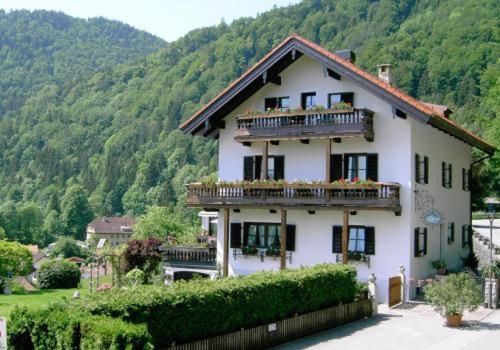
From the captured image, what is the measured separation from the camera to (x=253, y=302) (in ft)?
62.4

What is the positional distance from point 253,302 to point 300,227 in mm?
12873

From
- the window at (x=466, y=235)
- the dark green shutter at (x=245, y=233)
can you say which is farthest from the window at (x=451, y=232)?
the dark green shutter at (x=245, y=233)

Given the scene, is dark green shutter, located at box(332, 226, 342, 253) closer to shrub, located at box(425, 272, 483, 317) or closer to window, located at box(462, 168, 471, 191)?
shrub, located at box(425, 272, 483, 317)

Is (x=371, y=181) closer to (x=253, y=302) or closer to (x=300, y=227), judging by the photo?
(x=300, y=227)

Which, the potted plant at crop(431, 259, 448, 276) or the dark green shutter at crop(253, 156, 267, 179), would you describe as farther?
the dark green shutter at crop(253, 156, 267, 179)

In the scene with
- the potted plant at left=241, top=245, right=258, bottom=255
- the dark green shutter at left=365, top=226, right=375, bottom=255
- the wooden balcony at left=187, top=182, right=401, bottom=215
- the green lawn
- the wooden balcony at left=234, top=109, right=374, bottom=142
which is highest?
the wooden balcony at left=234, top=109, right=374, bottom=142

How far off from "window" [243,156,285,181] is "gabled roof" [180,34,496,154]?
254cm

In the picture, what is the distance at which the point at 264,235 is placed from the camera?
107 ft

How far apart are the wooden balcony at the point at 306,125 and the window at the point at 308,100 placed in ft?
5.89

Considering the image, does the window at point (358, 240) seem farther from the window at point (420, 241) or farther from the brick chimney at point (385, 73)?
the brick chimney at point (385, 73)

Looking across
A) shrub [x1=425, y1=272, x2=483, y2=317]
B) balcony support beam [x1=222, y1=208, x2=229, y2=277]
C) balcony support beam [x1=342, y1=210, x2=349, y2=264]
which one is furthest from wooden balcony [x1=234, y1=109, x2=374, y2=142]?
shrub [x1=425, y1=272, x2=483, y2=317]

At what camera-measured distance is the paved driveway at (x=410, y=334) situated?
19.5m

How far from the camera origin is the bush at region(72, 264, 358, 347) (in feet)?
50.2

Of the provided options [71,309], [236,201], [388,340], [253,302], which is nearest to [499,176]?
[236,201]
